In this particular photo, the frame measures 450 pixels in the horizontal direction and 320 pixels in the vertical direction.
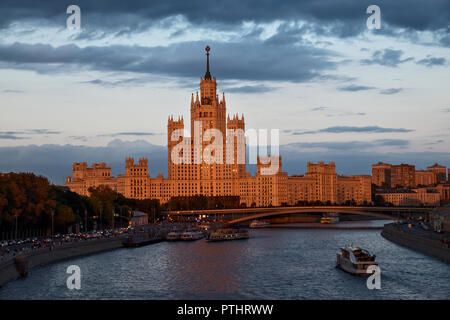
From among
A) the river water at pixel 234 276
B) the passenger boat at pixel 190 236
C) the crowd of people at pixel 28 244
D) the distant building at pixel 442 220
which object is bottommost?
the river water at pixel 234 276

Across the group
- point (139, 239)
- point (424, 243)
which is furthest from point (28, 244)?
point (424, 243)

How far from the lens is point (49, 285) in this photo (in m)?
60.6

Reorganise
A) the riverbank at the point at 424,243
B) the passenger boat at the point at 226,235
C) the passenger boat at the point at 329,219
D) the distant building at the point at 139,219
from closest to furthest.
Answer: the riverbank at the point at 424,243 → the passenger boat at the point at 226,235 → the distant building at the point at 139,219 → the passenger boat at the point at 329,219

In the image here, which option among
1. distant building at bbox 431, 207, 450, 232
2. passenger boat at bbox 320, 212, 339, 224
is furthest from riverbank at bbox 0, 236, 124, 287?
passenger boat at bbox 320, 212, 339, 224

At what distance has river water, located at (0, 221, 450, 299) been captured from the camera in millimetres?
57812

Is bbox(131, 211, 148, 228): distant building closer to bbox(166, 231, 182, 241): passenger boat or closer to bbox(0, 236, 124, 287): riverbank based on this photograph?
bbox(166, 231, 182, 241): passenger boat

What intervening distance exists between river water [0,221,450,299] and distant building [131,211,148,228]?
51.5m

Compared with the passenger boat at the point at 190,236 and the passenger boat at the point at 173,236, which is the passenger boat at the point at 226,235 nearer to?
the passenger boat at the point at 190,236

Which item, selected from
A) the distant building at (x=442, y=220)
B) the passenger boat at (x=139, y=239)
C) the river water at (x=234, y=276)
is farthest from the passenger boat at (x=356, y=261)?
the passenger boat at (x=139, y=239)

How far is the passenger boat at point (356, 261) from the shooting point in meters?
68.2

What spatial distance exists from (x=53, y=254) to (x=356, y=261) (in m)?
33.5

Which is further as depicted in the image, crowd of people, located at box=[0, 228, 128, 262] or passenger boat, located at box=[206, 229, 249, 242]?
passenger boat, located at box=[206, 229, 249, 242]

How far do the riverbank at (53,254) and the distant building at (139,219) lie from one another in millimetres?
44387

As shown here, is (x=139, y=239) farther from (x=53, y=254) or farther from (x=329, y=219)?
(x=329, y=219)
